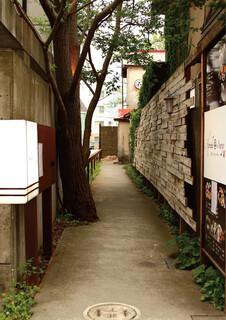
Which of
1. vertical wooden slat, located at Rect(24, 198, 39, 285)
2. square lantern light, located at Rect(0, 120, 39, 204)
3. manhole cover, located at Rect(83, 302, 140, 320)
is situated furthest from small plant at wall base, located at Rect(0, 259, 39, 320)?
square lantern light, located at Rect(0, 120, 39, 204)

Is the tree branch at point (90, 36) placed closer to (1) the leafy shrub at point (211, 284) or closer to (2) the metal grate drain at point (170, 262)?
→ (2) the metal grate drain at point (170, 262)

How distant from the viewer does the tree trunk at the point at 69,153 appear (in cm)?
862

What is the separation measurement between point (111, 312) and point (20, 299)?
1004 mm

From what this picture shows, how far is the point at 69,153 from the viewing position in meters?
8.64

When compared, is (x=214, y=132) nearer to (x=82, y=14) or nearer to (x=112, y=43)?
(x=112, y=43)

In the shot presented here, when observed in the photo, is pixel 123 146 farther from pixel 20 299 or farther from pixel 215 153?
A: pixel 20 299

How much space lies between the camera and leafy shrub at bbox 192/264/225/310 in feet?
13.9

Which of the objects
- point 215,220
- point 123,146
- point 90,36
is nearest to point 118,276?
point 215,220

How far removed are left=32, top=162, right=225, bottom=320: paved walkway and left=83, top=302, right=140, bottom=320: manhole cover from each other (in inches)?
3.4

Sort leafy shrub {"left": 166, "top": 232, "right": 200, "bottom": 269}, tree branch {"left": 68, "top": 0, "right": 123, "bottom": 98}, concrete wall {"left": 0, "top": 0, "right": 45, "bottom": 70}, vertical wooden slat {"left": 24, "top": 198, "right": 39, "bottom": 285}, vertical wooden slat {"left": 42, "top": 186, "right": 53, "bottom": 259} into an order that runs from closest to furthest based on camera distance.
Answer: concrete wall {"left": 0, "top": 0, "right": 45, "bottom": 70}, vertical wooden slat {"left": 24, "top": 198, "right": 39, "bottom": 285}, leafy shrub {"left": 166, "top": 232, "right": 200, "bottom": 269}, vertical wooden slat {"left": 42, "top": 186, "right": 53, "bottom": 259}, tree branch {"left": 68, "top": 0, "right": 123, "bottom": 98}

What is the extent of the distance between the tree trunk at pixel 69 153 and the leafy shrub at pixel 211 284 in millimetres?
4042

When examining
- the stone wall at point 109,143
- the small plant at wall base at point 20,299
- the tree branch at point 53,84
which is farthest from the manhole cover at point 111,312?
the stone wall at point 109,143

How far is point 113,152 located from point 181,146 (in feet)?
86.1

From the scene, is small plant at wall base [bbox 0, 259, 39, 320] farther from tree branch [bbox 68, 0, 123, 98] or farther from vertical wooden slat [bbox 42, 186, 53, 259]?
tree branch [bbox 68, 0, 123, 98]
